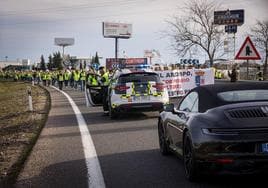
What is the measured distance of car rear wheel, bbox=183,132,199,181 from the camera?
673 centimetres

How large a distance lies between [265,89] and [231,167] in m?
1.59

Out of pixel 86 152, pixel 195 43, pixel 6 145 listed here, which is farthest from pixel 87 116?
pixel 195 43

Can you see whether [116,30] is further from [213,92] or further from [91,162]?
[213,92]

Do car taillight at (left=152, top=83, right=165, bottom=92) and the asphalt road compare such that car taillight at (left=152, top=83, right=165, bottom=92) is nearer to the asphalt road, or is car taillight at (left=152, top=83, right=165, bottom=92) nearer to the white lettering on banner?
the asphalt road

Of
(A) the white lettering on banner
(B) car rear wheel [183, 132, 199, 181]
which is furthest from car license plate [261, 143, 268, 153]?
(A) the white lettering on banner

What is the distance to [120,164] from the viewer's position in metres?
8.44

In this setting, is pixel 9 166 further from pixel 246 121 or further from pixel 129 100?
pixel 129 100

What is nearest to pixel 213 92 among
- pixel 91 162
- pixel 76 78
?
pixel 91 162

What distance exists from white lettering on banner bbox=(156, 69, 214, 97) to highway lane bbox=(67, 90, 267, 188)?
40.1 feet

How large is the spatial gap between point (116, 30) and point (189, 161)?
4185 inches

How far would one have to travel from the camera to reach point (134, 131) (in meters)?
12.8

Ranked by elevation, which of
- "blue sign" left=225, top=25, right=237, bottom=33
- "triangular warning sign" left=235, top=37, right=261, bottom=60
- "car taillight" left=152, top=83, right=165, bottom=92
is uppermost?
"blue sign" left=225, top=25, right=237, bottom=33

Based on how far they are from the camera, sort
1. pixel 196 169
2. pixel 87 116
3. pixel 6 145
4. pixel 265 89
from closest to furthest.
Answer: pixel 196 169 < pixel 265 89 < pixel 6 145 < pixel 87 116

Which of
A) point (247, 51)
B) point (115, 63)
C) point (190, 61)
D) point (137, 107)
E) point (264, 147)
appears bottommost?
point (137, 107)
